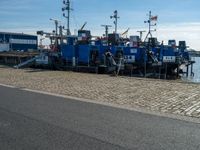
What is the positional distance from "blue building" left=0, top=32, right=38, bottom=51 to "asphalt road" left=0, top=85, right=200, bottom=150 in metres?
51.6

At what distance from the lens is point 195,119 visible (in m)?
9.12

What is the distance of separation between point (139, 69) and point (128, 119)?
923 inches

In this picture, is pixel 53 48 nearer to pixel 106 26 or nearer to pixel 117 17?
pixel 106 26

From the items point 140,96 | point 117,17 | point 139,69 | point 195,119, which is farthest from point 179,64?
point 195,119

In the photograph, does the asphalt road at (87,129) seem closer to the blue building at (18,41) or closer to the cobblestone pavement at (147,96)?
the cobblestone pavement at (147,96)

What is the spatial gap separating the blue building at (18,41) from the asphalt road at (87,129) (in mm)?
51631

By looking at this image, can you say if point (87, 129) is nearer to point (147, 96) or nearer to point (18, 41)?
point (147, 96)

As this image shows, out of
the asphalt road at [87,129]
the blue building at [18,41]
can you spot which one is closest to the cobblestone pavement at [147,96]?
the asphalt road at [87,129]

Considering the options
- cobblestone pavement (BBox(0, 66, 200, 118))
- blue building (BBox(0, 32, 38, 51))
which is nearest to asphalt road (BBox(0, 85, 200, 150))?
cobblestone pavement (BBox(0, 66, 200, 118))

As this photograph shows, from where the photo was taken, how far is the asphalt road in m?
6.55

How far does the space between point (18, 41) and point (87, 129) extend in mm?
58510

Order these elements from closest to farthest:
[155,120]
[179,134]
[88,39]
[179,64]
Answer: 1. [179,134]
2. [155,120]
3. [88,39]
4. [179,64]

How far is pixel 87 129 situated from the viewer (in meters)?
7.75

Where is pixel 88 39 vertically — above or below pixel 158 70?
above
